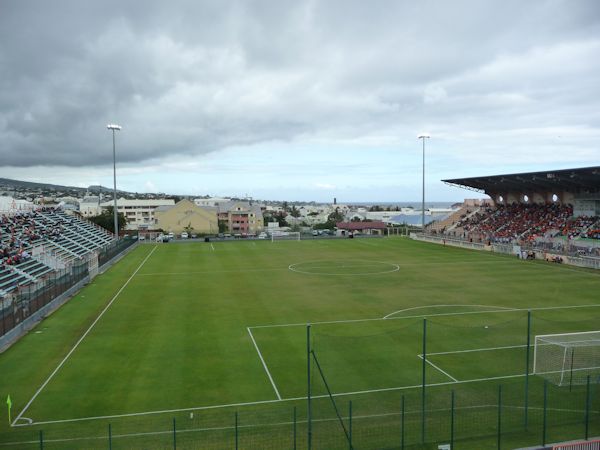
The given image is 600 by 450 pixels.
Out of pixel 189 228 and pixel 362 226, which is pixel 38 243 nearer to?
pixel 362 226

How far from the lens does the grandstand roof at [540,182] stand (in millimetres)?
49344

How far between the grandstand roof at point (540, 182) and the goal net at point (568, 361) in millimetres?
35460

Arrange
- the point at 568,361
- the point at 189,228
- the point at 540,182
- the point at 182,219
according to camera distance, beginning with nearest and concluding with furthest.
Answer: the point at 568,361 < the point at 540,182 < the point at 189,228 < the point at 182,219

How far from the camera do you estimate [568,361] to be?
53.3 feet

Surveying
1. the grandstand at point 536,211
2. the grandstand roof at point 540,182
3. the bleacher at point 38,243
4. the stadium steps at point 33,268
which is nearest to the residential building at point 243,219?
the grandstand at point 536,211

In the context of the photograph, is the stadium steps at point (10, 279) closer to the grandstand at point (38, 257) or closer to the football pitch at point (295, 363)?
the grandstand at point (38, 257)

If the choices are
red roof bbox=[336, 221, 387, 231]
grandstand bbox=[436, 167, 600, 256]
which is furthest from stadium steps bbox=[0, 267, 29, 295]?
red roof bbox=[336, 221, 387, 231]

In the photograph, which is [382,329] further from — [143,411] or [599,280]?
[599,280]

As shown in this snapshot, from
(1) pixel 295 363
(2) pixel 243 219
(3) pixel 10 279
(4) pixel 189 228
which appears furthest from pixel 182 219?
(1) pixel 295 363

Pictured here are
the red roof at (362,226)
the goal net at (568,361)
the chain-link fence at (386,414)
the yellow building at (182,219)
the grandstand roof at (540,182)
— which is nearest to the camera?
the chain-link fence at (386,414)

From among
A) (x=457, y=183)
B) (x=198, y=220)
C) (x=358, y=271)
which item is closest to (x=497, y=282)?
(x=358, y=271)

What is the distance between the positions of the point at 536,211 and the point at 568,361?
51521 millimetres

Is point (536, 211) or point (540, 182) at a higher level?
point (540, 182)

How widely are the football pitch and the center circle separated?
13.5 ft
